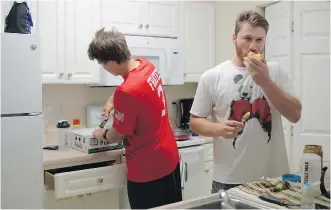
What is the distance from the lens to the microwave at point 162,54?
3.08 m

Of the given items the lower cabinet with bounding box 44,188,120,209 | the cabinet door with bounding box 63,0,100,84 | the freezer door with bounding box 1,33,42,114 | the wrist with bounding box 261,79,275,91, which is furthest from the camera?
the lower cabinet with bounding box 44,188,120,209

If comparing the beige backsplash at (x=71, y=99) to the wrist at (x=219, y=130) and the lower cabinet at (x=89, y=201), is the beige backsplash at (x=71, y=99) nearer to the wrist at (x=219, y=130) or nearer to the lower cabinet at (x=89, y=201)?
the lower cabinet at (x=89, y=201)

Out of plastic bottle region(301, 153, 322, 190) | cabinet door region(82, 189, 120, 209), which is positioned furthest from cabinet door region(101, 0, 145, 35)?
plastic bottle region(301, 153, 322, 190)

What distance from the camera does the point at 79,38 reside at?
9.50 ft

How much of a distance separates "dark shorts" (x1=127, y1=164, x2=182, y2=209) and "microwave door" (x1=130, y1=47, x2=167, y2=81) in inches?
53.8

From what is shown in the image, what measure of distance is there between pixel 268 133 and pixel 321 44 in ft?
5.25

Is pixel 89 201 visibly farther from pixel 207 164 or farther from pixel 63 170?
pixel 207 164

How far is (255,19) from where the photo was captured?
5.48 feet

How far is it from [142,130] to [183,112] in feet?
5.78

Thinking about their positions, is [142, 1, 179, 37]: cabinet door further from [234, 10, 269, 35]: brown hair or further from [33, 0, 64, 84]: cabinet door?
[234, 10, 269, 35]: brown hair

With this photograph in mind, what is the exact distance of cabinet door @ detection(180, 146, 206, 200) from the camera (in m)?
3.08

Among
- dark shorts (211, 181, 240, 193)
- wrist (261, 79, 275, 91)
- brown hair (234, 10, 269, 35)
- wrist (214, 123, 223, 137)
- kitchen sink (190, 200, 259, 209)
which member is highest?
brown hair (234, 10, 269, 35)

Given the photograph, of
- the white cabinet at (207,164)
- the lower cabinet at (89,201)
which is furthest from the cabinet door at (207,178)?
the lower cabinet at (89,201)

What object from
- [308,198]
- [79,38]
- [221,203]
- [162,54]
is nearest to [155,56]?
[162,54]
